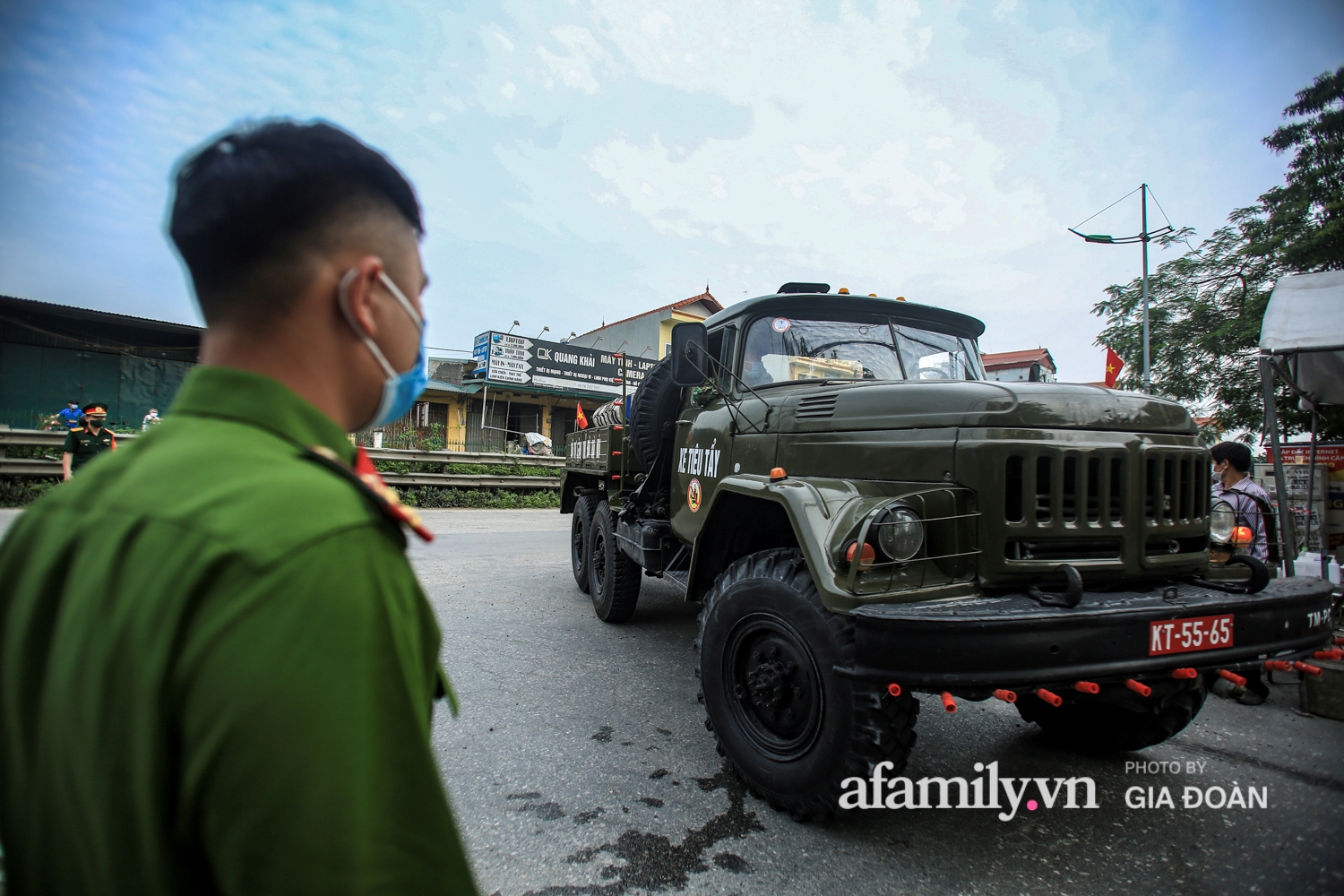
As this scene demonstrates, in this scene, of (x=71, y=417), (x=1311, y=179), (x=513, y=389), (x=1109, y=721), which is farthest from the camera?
(x=513, y=389)

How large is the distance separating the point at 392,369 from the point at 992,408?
248 centimetres

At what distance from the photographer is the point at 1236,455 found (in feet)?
16.7

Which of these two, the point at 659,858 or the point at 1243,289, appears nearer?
the point at 659,858

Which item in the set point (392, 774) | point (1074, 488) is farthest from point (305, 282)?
point (1074, 488)

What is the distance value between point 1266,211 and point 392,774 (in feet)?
65.6

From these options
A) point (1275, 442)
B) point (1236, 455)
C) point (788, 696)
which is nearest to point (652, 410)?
point (788, 696)

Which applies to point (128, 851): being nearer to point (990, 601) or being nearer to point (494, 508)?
point (990, 601)

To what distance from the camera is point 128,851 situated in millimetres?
638

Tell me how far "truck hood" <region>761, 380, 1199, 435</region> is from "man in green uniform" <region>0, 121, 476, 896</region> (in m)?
2.57

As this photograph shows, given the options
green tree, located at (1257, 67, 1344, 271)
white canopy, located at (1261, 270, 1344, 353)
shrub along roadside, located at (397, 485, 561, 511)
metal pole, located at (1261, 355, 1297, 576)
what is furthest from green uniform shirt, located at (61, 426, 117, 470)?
green tree, located at (1257, 67, 1344, 271)

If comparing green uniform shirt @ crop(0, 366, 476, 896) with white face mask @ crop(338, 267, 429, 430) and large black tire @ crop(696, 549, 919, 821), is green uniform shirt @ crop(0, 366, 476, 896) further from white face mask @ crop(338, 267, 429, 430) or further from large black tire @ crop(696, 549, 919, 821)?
large black tire @ crop(696, 549, 919, 821)

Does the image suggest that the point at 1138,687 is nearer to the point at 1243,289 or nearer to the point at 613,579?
the point at 613,579

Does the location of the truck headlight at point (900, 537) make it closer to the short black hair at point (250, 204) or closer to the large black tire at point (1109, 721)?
the large black tire at point (1109, 721)

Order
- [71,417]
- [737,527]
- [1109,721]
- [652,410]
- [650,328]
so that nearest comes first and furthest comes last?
[1109,721], [737,527], [652,410], [71,417], [650,328]
